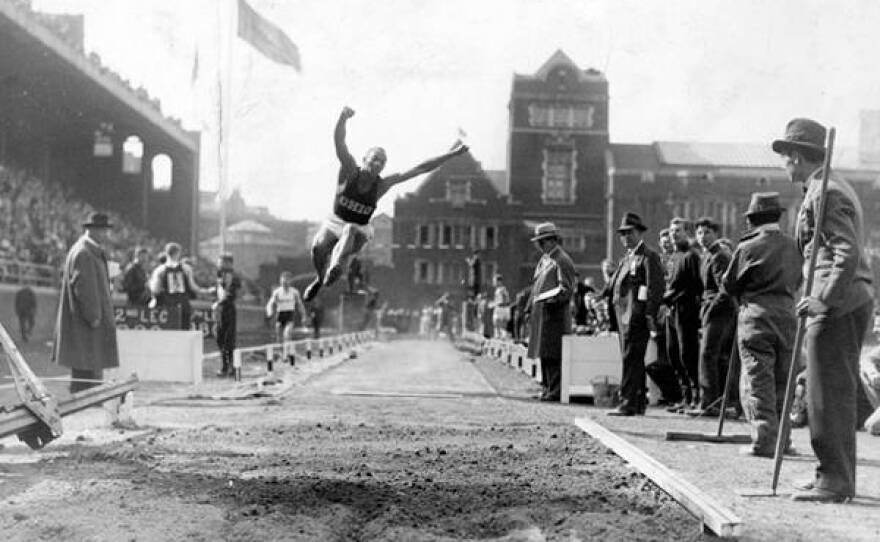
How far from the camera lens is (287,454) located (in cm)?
787

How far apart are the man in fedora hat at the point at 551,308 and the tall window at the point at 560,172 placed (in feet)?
184

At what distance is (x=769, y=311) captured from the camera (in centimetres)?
854

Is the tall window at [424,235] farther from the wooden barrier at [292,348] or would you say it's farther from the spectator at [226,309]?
the spectator at [226,309]

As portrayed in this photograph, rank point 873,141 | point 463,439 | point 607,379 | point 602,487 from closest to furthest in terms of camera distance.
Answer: point 602,487
point 463,439
point 607,379
point 873,141

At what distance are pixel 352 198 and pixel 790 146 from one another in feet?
14.9

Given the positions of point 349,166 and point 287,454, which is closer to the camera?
point 287,454

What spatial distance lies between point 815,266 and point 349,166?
16.0 ft

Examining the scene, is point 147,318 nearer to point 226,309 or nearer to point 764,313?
point 226,309

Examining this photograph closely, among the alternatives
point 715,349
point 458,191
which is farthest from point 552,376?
point 458,191

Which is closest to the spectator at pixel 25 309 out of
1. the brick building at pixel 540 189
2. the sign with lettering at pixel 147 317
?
the sign with lettering at pixel 147 317

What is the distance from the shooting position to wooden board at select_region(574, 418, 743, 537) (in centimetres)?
496

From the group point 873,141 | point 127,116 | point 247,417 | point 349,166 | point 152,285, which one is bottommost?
point 247,417

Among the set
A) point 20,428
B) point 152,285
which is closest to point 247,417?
point 20,428

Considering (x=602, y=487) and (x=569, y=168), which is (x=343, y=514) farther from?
(x=569, y=168)
